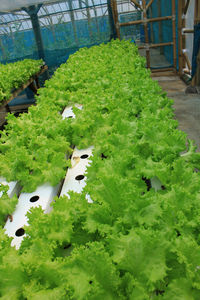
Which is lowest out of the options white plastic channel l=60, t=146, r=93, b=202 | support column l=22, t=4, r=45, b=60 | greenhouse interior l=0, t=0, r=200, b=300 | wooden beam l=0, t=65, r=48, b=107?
wooden beam l=0, t=65, r=48, b=107

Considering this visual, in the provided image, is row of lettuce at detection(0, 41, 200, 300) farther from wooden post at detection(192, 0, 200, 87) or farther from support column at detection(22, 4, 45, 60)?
support column at detection(22, 4, 45, 60)

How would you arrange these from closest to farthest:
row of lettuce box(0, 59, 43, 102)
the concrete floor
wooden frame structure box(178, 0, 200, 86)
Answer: the concrete floor → row of lettuce box(0, 59, 43, 102) → wooden frame structure box(178, 0, 200, 86)

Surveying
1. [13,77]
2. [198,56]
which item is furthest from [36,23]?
[198,56]

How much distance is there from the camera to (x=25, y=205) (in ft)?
6.75

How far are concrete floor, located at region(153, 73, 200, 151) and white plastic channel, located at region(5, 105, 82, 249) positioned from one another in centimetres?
339

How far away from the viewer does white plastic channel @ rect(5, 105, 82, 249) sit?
5.92ft

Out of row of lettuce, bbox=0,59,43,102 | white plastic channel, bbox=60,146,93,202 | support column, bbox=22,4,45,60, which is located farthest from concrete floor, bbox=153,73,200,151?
support column, bbox=22,4,45,60

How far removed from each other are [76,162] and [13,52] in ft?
33.7

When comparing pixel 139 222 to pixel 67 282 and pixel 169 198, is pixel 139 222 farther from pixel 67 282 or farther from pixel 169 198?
pixel 67 282

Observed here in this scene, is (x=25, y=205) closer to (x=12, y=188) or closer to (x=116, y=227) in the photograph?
(x=12, y=188)

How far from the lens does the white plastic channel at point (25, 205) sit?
180cm

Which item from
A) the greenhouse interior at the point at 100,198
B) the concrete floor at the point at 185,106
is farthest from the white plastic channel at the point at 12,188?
the concrete floor at the point at 185,106

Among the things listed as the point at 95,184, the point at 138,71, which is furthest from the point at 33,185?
the point at 138,71

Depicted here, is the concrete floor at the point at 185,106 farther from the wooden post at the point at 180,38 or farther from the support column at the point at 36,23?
the support column at the point at 36,23
